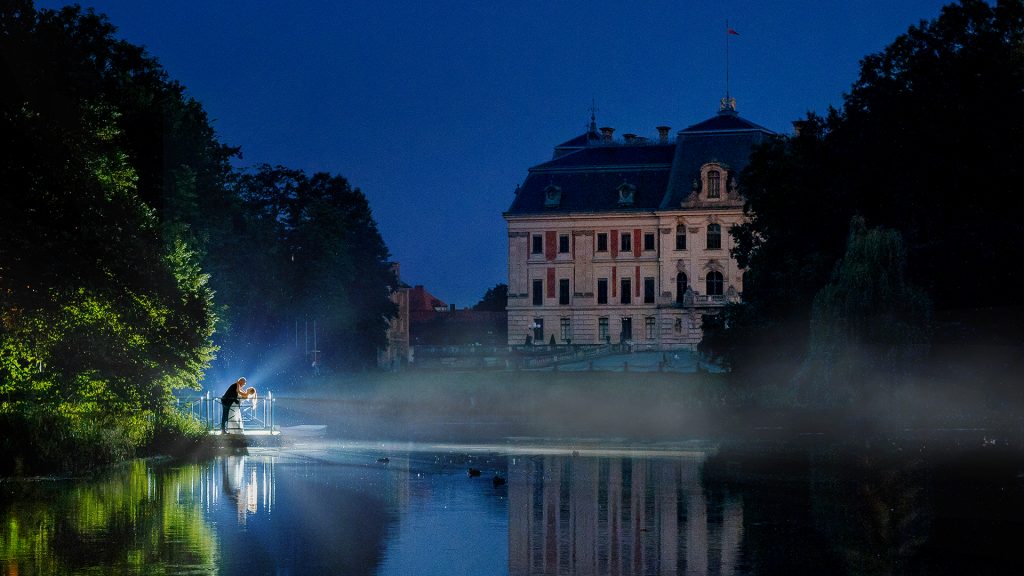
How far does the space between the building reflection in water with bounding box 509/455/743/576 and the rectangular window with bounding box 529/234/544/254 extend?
96416mm

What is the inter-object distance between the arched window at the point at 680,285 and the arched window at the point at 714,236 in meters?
3.62

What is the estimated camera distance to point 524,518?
20.1 meters

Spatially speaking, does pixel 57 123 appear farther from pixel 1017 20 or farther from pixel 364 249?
pixel 364 249

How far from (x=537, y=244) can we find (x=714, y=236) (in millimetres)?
14801

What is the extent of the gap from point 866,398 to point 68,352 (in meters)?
24.2

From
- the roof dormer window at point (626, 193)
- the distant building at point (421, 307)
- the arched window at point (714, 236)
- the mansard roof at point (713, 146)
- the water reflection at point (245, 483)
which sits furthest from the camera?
the distant building at point (421, 307)

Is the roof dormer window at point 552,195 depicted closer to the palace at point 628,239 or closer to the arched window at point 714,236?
the palace at point 628,239

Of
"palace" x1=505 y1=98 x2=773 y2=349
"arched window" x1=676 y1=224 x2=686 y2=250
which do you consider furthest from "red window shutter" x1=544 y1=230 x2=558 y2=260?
"arched window" x1=676 y1=224 x2=686 y2=250

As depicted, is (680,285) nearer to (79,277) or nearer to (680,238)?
(680,238)

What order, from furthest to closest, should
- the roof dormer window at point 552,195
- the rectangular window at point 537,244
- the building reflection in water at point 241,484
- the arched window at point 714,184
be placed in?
1. the rectangular window at point 537,244
2. the roof dormer window at point 552,195
3. the arched window at point 714,184
4. the building reflection in water at point 241,484

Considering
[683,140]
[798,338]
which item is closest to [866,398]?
[798,338]

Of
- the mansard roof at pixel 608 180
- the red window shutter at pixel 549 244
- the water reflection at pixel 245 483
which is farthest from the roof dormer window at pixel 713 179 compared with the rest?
the water reflection at pixel 245 483

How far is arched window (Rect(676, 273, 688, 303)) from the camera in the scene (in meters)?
124

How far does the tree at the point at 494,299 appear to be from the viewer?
17871cm
